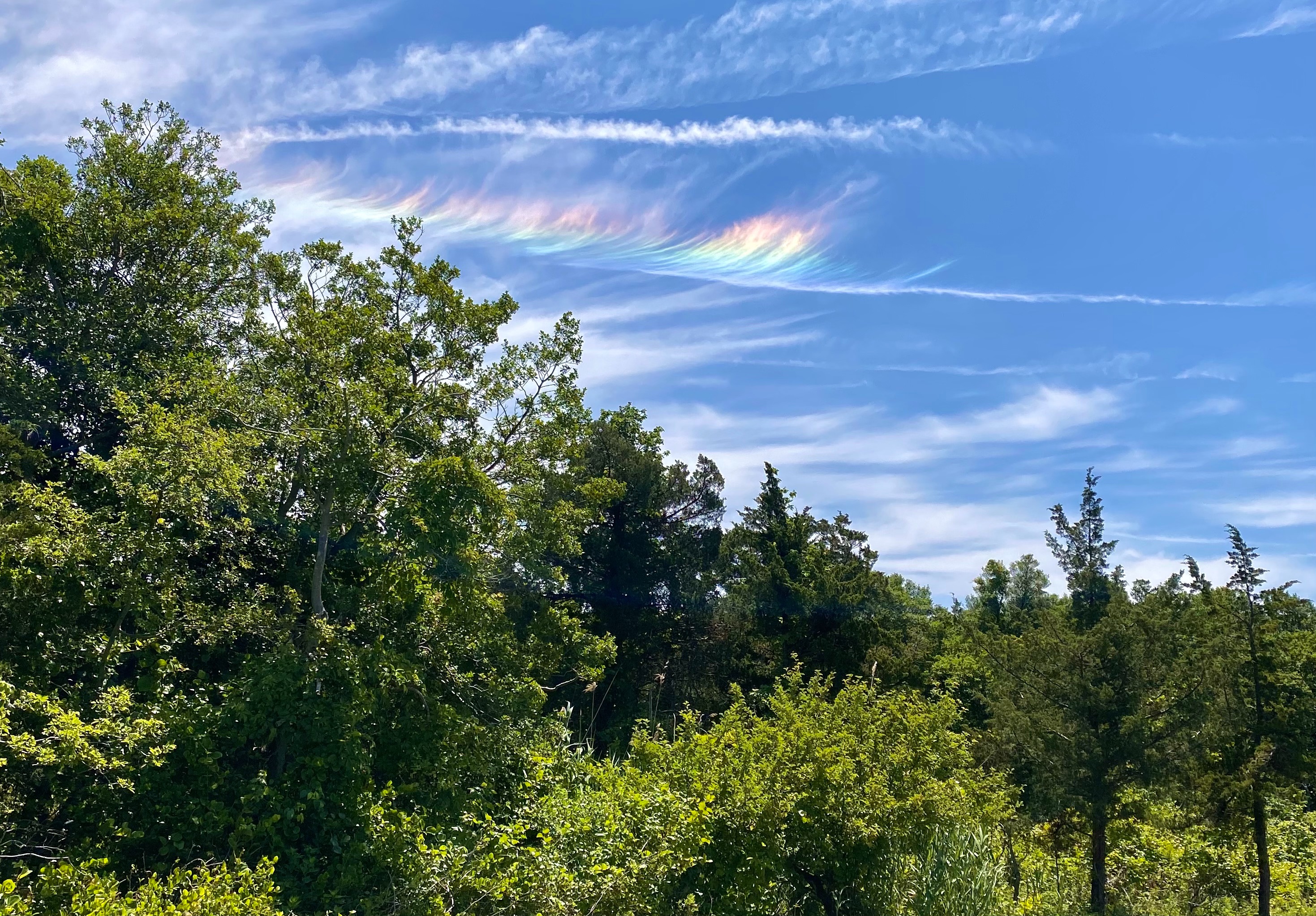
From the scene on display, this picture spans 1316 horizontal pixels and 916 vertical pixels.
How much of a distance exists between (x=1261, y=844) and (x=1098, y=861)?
2.80m

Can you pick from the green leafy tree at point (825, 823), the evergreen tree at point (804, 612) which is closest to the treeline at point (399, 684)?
the green leafy tree at point (825, 823)

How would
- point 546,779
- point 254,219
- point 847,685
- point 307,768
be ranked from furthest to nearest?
point 254,219 < point 847,685 < point 546,779 < point 307,768

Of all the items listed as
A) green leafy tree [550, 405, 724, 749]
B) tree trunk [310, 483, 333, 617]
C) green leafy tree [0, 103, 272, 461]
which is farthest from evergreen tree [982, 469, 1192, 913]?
green leafy tree [0, 103, 272, 461]

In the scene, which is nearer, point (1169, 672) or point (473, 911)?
point (473, 911)

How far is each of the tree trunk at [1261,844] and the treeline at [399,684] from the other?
7.2 inches

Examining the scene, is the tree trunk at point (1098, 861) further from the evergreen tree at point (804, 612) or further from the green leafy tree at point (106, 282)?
the green leafy tree at point (106, 282)

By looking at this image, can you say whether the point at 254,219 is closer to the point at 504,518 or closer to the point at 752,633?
the point at 504,518

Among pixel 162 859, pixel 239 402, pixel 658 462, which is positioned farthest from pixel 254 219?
pixel 658 462

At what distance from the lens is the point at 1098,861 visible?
49.8ft

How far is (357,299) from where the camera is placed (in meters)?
13.3

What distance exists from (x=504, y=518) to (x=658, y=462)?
17474mm

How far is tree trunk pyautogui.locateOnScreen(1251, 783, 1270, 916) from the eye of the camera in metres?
13.6

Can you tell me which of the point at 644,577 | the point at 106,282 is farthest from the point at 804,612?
the point at 106,282

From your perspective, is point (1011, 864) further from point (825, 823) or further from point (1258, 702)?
point (825, 823)
